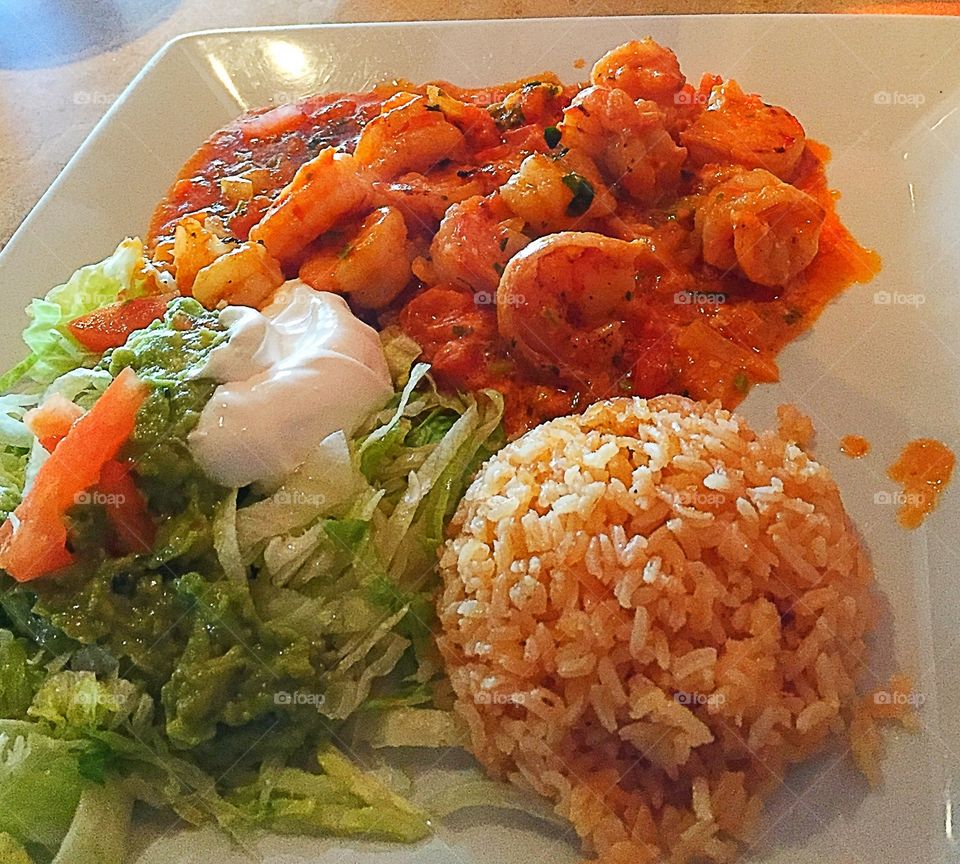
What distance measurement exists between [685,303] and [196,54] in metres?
2.50

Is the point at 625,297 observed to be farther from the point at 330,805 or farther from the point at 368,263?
the point at 330,805

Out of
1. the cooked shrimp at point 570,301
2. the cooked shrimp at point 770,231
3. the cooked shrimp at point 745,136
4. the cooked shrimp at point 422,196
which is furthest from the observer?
the cooked shrimp at point 745,136

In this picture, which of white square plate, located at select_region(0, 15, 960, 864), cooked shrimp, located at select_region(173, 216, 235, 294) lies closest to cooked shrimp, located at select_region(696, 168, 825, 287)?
white square plate, located at select_region(0, 15, 960, 864)

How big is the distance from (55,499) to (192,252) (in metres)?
1.07

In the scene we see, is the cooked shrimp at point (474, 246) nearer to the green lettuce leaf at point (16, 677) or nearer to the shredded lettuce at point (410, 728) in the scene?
the shredded lettuce at point (410, 728)

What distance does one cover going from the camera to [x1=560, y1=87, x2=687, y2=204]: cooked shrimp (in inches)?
121

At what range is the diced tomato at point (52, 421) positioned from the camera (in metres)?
2.33

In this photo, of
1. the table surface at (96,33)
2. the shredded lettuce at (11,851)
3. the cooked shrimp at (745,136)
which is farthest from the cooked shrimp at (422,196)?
the shredded lettuce at (11,851)

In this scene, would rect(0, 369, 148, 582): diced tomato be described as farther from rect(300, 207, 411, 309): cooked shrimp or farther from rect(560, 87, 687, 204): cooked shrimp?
rect(560, 87, 687, 204): cooked shrimp

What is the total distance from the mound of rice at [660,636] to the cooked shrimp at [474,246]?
825 mm

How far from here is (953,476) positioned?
2.39 metres

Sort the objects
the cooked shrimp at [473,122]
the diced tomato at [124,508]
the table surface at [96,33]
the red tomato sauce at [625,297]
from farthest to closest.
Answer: the table surface at [96,33]
the cooked shrimp at [473,122]
the red tomato sauce at [625,297]
the diced tomato at [124,508]

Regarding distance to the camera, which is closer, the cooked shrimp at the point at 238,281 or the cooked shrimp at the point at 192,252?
the cooked shrimp at the point at 238,281

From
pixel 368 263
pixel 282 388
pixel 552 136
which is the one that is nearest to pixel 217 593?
pixel 282 388
